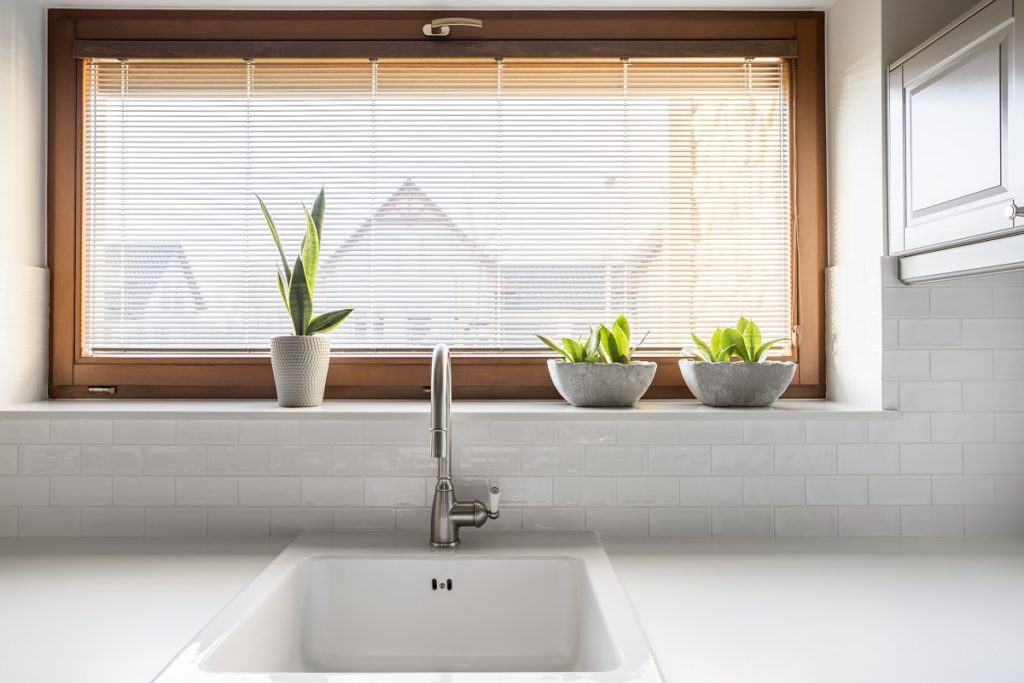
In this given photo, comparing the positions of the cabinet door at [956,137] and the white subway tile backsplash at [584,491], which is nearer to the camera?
the cabinet door at [956,137]

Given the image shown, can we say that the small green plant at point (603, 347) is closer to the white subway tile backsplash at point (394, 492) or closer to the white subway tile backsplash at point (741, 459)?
the white subway tile backsplash at point (741, 459)

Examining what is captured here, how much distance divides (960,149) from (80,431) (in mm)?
1856

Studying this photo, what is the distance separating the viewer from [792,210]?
1877mm

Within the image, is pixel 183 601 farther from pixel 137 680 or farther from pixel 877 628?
pixel 877 628

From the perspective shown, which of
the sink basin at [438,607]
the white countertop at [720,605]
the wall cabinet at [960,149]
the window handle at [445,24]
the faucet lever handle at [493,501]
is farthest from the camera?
the window handle at [445,24]

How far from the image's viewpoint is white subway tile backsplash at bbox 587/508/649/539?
5.19 feet

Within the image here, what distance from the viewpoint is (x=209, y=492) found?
5.20 feet

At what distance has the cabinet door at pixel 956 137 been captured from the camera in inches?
46.9

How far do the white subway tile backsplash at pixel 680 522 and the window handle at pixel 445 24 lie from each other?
1258 millimetres

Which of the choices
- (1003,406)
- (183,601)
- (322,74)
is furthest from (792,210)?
(183,601)

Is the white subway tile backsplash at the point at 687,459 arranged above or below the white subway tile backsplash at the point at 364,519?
above

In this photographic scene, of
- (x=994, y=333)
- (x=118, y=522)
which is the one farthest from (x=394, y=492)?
(x=994, y=333)

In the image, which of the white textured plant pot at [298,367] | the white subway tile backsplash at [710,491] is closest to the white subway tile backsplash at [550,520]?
the white subway tile backsplash at [710,491]

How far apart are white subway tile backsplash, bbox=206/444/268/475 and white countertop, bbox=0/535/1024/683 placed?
15cm
